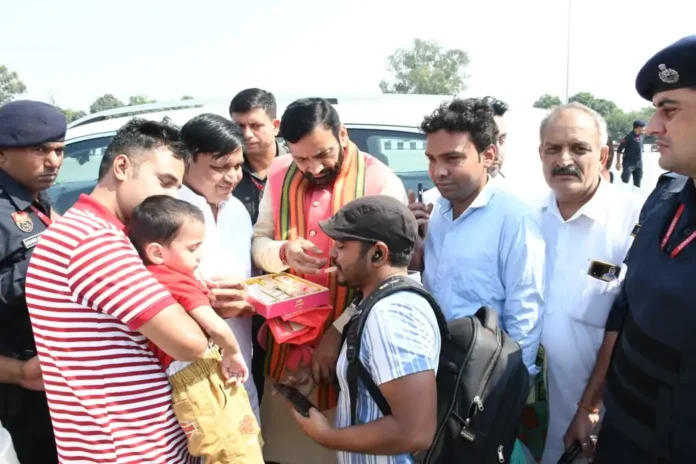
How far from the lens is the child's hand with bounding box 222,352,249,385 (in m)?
1.49

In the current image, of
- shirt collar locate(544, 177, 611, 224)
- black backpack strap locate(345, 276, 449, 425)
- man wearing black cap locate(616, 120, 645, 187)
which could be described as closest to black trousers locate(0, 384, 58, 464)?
black backpack strap locate(345, 276, 449, 425)

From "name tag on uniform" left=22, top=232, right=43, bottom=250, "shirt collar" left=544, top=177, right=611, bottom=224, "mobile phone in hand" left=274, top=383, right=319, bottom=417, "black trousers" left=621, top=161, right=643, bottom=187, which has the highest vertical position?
"name tag on uniform" left=22, top=232, right=43, bottom=250

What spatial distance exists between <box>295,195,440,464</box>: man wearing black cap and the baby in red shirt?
240 millimetres

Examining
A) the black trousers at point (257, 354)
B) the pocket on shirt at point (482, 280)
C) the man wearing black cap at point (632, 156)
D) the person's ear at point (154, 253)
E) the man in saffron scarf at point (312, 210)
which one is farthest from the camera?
the man wearing black cap at point (632, 156)

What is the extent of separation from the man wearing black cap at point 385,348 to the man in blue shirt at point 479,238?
44cm

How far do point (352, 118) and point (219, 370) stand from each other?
221 cm

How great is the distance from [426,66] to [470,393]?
66.9 m

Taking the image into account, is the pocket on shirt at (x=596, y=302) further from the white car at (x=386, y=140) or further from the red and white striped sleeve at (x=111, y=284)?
the red and white striped sleeve at (x=111, y=284)

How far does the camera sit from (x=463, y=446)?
1.51m

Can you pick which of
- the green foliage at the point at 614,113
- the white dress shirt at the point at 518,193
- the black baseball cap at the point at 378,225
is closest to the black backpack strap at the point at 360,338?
the black baseball cap at the point at 378,225

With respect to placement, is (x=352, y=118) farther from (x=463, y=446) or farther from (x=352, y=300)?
(x=463, y=446)

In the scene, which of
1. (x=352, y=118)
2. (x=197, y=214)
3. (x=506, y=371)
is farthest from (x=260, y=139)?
(x=506, y=371)

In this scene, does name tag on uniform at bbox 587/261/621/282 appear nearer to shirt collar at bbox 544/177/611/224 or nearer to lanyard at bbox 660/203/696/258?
shirt collar at bbox 544/177/611/224

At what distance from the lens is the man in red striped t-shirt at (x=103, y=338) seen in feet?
4.08
